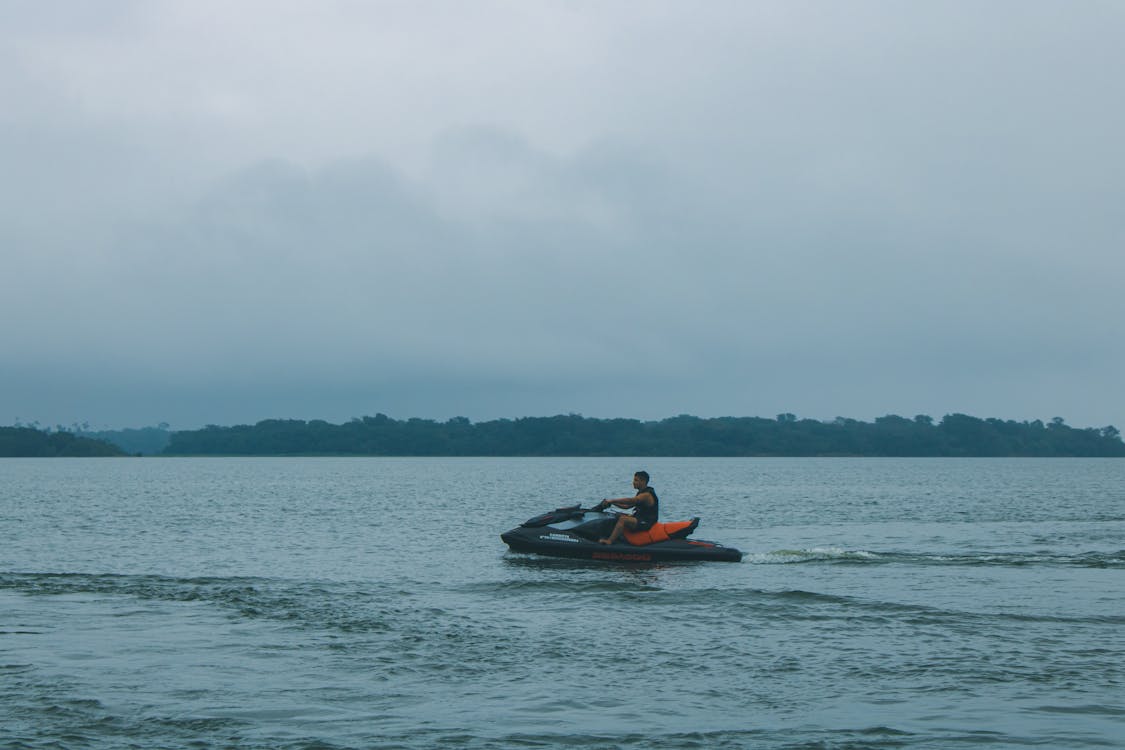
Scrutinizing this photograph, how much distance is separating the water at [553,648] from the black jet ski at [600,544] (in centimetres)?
45

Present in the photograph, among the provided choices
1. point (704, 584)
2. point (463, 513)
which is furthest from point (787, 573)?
point (463, 513)

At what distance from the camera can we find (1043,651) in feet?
53.3

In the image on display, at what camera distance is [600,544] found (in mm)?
28047

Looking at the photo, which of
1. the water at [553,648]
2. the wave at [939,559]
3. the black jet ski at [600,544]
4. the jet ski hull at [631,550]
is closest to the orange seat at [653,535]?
the black jet ski at [600,544]

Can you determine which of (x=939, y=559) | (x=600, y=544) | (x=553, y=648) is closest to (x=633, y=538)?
(x=600, y=544)

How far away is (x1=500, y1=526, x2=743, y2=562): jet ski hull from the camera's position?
2759cm

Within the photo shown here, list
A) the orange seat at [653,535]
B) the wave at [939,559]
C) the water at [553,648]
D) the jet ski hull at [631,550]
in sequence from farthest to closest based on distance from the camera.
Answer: the wave at [939,559]
the orange seat at [653,535]
the jet ski hull at [631,550]
the water at [553,648]

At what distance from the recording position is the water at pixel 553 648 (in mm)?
11992

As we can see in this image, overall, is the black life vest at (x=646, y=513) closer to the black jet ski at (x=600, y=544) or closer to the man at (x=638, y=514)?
the man at (x=638, y=514)

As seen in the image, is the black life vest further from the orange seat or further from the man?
the orange seat

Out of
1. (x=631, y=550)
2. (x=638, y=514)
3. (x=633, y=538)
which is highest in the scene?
(x=638, y=514)

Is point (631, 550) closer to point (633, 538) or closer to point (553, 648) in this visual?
point (633, 538)

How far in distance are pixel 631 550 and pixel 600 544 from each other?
2.61ft

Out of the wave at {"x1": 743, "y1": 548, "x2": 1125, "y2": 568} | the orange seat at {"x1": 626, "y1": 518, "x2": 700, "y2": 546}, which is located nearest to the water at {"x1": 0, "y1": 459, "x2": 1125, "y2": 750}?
the wave at {"x1": 743, "y1": 548, "x2": 1125, "y2": 568}
